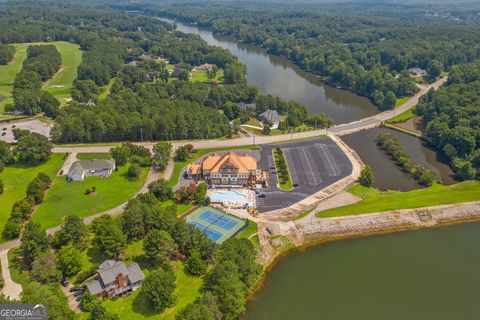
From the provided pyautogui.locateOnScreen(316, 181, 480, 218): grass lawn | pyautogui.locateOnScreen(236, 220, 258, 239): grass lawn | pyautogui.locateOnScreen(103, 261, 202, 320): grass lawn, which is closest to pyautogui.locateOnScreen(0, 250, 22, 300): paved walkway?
pyautogui.locateOnScreen(103, 261, 202, 320): grass lawn

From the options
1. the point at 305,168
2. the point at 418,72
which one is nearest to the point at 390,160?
the point at 305,168

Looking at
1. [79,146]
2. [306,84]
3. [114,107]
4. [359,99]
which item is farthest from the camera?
[306,84]

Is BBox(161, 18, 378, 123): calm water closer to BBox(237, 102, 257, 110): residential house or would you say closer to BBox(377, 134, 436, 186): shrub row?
BBox(237, 102, 257, 110): residential house

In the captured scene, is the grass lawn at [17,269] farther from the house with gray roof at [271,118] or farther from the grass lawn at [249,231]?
the house with gray roof at [271,118]

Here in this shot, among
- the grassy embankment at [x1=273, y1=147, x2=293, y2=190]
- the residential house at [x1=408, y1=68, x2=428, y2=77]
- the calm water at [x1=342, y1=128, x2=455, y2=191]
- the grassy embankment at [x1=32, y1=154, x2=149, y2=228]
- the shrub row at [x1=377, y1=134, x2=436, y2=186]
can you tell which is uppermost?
the residential house at [x1=408, y1=68, x2=428, y2=77]

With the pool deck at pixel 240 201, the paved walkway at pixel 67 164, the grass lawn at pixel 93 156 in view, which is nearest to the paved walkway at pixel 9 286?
the paved walkway at pixel 67 164

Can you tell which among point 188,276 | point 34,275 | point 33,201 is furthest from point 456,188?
point 33,201

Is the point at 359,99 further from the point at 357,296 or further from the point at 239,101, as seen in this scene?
the point at 357,296
